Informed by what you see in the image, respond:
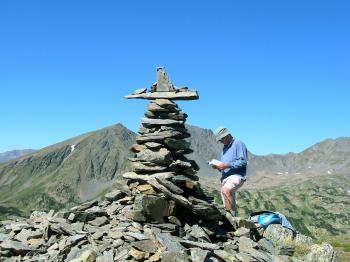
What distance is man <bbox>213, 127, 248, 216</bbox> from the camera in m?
19.8

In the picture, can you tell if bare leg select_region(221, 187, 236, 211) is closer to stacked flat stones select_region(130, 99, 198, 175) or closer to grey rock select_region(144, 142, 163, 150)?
stacked flat stones select_region(130, 99, 198, 175)

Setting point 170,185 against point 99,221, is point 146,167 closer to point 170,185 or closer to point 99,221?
point 170,185

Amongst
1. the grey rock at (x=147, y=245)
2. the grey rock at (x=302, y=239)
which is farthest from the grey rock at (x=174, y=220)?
the grey rock at (x=302, y=239)

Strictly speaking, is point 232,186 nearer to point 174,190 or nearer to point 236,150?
point 236,150

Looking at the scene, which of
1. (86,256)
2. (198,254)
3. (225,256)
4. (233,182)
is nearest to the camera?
(86,256)

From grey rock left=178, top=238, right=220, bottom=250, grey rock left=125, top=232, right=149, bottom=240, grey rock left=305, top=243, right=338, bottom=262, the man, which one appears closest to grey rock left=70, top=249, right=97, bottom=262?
grey rock left=125, top=232, right=149, bottom=240

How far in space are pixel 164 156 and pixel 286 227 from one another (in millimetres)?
6891

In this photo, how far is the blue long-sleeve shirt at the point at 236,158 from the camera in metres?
19.9

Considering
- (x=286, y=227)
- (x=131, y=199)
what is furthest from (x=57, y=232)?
(x=286, y=227)

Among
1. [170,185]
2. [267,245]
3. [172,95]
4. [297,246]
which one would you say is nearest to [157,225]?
[170,185]

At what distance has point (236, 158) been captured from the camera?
65.2 feet

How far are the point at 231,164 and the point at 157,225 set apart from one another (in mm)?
4282

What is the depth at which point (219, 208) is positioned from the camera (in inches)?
765

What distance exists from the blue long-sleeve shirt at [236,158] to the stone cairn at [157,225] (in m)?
1.47
